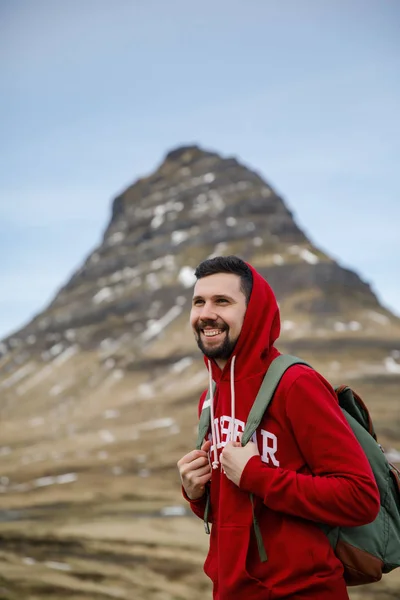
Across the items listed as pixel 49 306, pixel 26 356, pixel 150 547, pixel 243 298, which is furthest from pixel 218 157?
pixel 243 298

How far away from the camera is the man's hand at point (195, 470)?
2.76 m

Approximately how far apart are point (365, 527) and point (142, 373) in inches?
1752

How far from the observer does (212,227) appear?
58.1 m

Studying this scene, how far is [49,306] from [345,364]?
30.6 m

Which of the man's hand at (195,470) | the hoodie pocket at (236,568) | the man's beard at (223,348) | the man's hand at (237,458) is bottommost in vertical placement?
the hoodie pocket at (236,568)

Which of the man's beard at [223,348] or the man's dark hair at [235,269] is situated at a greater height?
the man's dark hair at [235,269]

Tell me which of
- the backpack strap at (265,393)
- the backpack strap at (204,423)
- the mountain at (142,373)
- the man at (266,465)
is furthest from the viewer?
the mountain at (142,373)

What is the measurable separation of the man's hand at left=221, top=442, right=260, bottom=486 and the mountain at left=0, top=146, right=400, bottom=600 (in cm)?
1202

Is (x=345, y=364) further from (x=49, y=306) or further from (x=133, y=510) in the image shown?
(x=49, y=306)

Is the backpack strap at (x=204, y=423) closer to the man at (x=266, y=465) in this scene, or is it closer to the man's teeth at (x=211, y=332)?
the man at (x=266, y=465)

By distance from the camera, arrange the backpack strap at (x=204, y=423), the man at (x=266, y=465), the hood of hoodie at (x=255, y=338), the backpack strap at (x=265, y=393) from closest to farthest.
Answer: the man at (x=266, y=465), the backpack strap at (x=265, y=393), the hood of hoodie at (x=255, y=338), the backpack strap at (x=204, y=423)

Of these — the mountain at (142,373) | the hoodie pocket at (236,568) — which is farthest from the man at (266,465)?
the mountain at (142,373)

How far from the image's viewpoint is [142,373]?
46.7 metres

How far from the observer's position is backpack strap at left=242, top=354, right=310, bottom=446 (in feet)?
8.39
